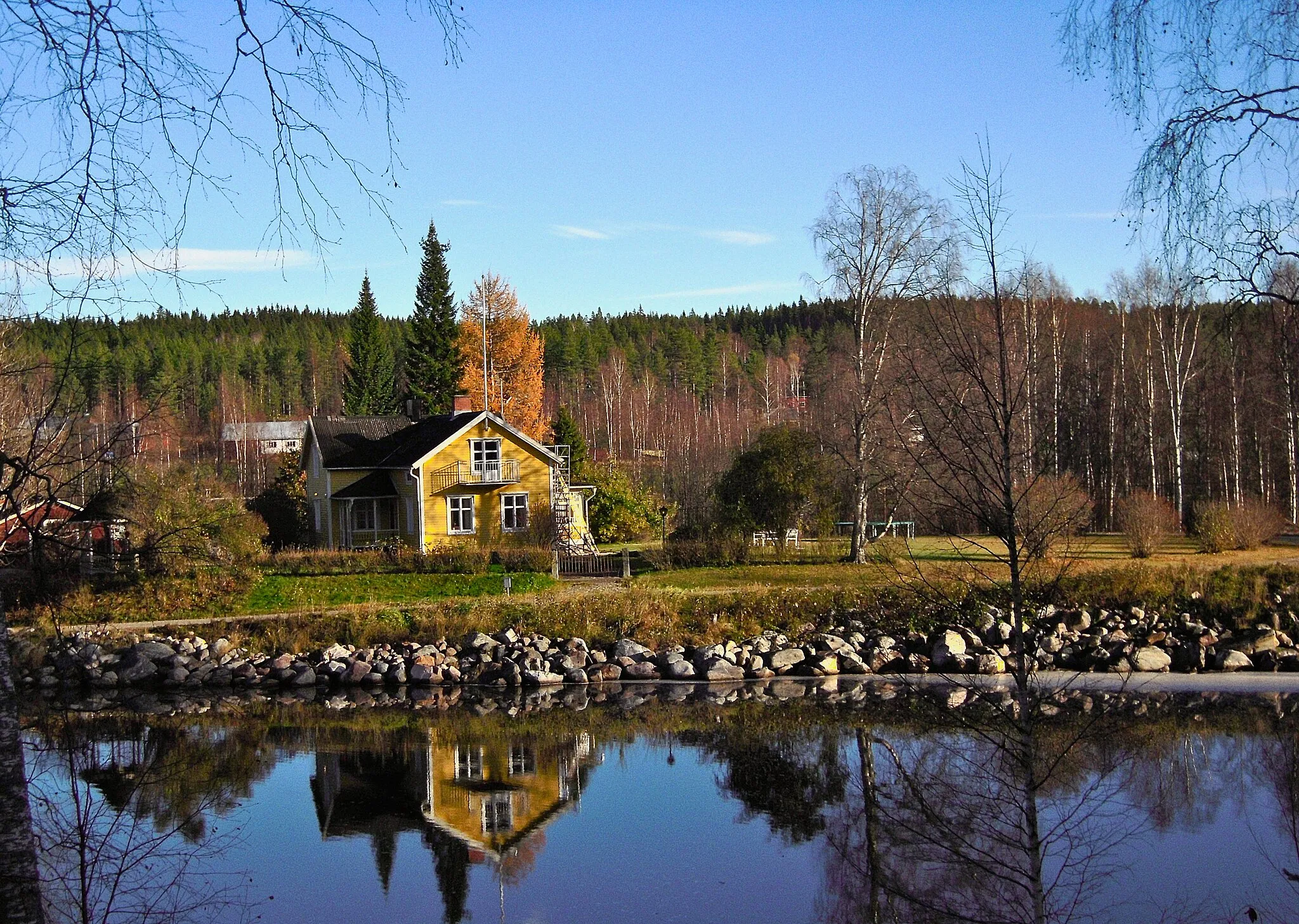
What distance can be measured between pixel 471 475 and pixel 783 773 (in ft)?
72.0

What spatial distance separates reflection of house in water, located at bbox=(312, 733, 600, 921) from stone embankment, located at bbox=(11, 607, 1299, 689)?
4590 millimetres

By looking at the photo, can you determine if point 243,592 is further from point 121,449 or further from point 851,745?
point 121,449

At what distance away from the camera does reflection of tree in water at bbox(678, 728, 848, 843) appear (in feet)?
41.8

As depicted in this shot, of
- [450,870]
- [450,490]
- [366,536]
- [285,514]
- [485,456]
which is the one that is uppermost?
[485,456]

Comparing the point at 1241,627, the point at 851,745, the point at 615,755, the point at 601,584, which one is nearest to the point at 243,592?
the point at 601,584

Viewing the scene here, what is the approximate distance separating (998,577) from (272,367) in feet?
296

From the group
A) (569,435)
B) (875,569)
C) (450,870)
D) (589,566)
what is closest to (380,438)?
(569,435)

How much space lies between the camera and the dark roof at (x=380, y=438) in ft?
119

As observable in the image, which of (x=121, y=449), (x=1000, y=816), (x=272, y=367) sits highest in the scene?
(x=272, y=367)

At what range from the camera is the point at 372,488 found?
1437 inches

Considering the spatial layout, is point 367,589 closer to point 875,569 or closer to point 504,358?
point 875,569

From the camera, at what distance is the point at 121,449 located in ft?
22.0

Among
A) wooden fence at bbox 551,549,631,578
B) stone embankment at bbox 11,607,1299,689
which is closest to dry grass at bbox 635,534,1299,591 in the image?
wooden fence at bbox 551,549,631,578

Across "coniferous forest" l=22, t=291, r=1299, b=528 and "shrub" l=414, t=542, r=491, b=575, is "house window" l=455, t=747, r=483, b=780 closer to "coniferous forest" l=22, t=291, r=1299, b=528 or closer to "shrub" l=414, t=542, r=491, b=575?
"coniferous forest" l=22, t=291, r=1299, b=528
